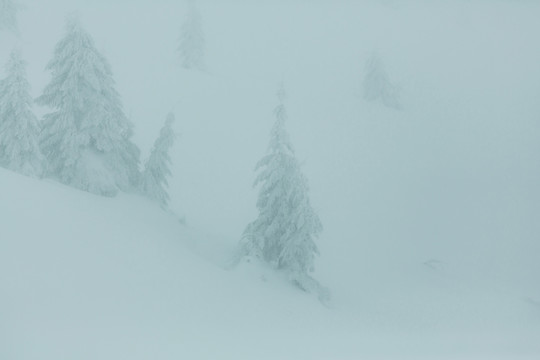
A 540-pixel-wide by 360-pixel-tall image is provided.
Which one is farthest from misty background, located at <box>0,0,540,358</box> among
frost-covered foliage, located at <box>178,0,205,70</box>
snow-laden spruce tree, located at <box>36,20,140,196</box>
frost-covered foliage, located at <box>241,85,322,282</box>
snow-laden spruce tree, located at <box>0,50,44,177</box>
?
snow-laden spruce tree, located at <box>0,50,44,177</box>

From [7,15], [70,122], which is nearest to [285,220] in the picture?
[70,122]

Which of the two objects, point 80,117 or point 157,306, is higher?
point 80,117

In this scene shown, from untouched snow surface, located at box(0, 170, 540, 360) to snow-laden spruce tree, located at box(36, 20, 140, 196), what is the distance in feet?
5.37

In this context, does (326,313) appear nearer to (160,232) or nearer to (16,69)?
(160,232)

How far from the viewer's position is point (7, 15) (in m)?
39.7

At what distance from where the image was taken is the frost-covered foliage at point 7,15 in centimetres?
3928

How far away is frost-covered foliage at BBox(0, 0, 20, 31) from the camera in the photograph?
129 ft

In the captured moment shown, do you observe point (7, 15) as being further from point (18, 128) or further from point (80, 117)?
point (80, 117)

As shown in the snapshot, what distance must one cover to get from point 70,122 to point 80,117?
475mm

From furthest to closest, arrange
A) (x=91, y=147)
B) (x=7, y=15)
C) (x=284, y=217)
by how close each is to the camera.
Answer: (x=7, y=15) < (x=91, y=147) < (x=284, y=217)

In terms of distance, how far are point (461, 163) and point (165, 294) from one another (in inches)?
1417

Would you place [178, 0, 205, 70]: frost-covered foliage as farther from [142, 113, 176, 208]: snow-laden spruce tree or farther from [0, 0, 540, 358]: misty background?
[142, 113, 176, 208]: snow-laden spruce tree

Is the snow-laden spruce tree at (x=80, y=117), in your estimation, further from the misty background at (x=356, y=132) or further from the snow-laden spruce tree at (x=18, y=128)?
the misty background at (x=356, y=132)

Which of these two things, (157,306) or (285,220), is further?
(285,220)
